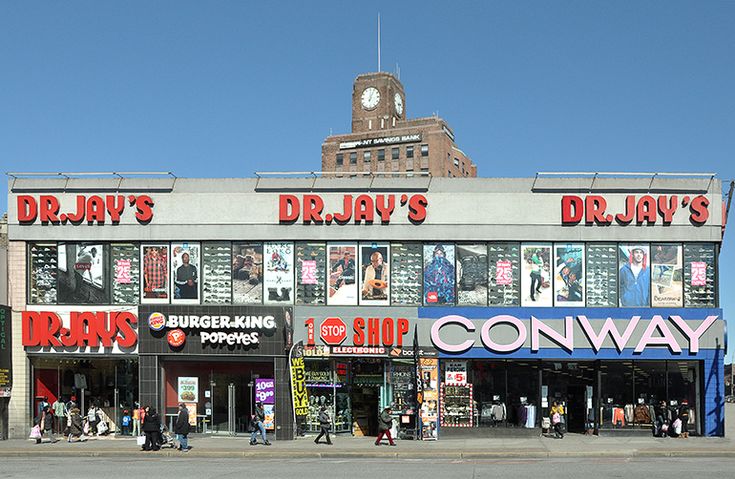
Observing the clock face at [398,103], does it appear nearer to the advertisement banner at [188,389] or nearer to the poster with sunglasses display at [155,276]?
the poster with sunglasses display at [155,276]

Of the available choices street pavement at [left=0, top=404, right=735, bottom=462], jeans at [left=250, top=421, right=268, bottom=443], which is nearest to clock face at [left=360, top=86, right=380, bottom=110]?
street pavement at [left=0, top=404, right=735, bottom=462]

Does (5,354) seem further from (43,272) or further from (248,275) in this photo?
(248,275)

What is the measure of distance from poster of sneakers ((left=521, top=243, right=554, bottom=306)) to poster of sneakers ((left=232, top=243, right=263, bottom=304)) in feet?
35.5

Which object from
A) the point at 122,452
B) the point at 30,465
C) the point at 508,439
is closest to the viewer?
the point at 30,465

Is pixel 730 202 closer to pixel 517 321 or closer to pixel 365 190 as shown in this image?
pixel 517 321

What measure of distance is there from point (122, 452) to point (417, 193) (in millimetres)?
15258

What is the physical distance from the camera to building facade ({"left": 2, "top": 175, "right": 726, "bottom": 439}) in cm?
3684

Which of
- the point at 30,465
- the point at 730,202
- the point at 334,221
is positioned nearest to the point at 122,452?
the point at 30,465

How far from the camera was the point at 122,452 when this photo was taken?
3206 centimetres

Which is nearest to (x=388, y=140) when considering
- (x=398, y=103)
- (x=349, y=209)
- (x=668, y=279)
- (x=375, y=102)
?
(x=375, y=102)

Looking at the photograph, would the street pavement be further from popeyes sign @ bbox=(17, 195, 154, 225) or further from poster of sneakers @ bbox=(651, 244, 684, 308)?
popeyes sign @ bbox=(17, 195, 154, 225)

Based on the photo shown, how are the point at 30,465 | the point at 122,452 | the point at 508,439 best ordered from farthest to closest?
the point at 508,439 → the point at 122,452 → the point at 30,465

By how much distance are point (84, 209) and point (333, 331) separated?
38.3 feet

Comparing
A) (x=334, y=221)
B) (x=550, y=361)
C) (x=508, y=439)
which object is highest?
(x=334, y=221)
